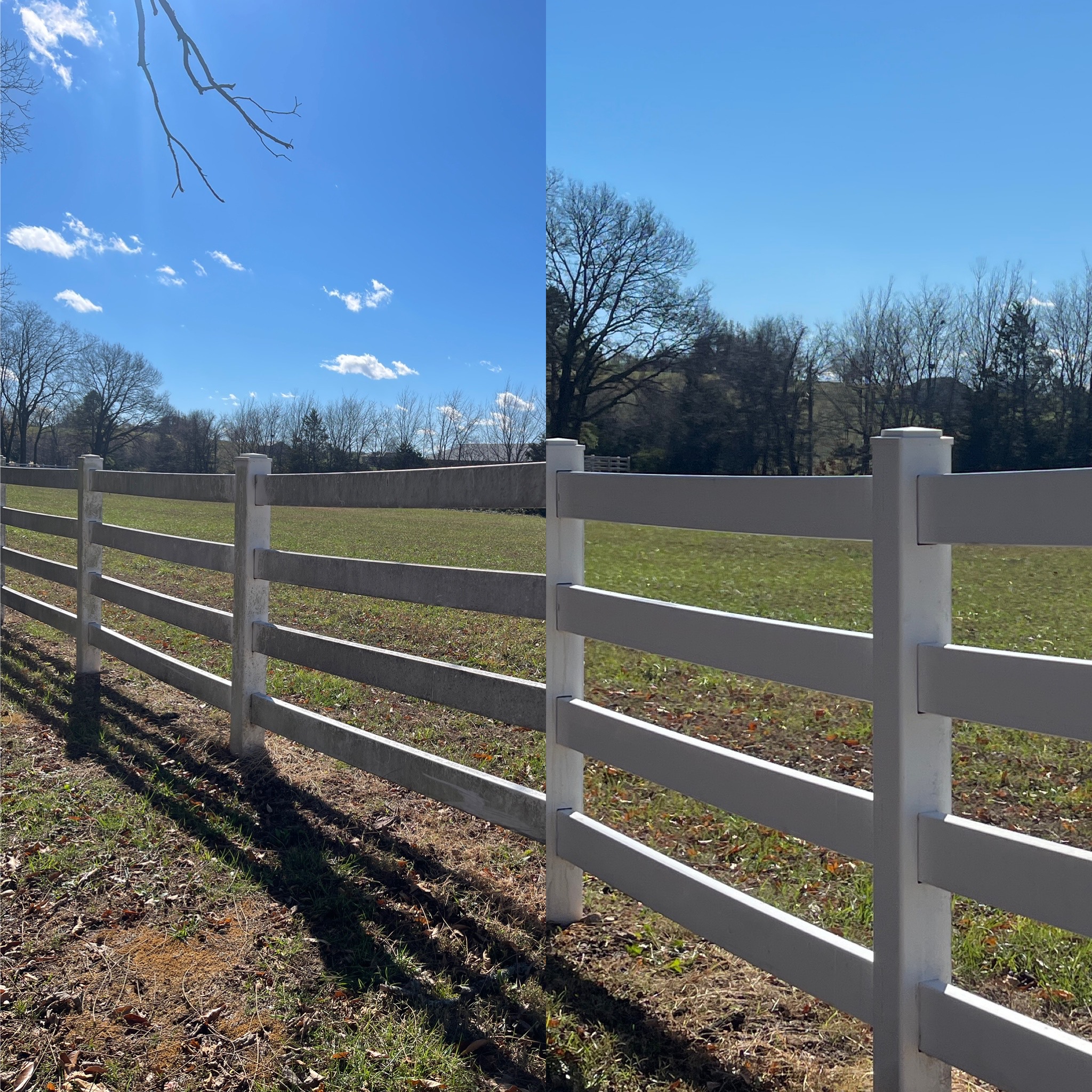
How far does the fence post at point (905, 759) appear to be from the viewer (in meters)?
2.10

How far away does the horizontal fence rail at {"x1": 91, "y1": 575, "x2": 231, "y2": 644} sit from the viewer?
217 inches

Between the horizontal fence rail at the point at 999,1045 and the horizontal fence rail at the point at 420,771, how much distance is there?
1514 mm

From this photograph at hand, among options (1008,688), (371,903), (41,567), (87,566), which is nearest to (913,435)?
(1008,688)

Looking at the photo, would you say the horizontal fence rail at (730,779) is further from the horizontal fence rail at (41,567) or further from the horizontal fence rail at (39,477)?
the horizontal fence rail at (39,477)

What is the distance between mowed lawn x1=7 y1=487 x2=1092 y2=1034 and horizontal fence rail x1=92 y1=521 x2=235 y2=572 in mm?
1273

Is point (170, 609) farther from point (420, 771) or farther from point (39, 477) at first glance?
point (39, 477)

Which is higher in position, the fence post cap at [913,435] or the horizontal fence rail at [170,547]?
the fence post cap at [913,435]

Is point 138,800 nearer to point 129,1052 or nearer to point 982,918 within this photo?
point 129,1052

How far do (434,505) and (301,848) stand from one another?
1598mm

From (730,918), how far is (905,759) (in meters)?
0.80

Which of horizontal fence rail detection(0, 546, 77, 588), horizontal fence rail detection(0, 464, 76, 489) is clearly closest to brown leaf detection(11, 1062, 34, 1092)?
horizontal fence rail detection(0, 546, 77, 588)

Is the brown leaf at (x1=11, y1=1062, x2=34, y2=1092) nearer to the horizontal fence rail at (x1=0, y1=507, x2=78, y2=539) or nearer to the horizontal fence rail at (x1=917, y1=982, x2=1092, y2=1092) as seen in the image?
the horizontal fence rail at (x1=917, y1=982, x2=1092, y2=1092)

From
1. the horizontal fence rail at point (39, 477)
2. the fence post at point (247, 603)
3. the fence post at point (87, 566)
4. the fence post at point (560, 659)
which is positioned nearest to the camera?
the fence post at point (560, 659)

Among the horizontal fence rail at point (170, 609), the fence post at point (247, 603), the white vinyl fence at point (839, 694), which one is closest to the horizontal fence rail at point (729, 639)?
the white vinyl fence at point (839, 694)
